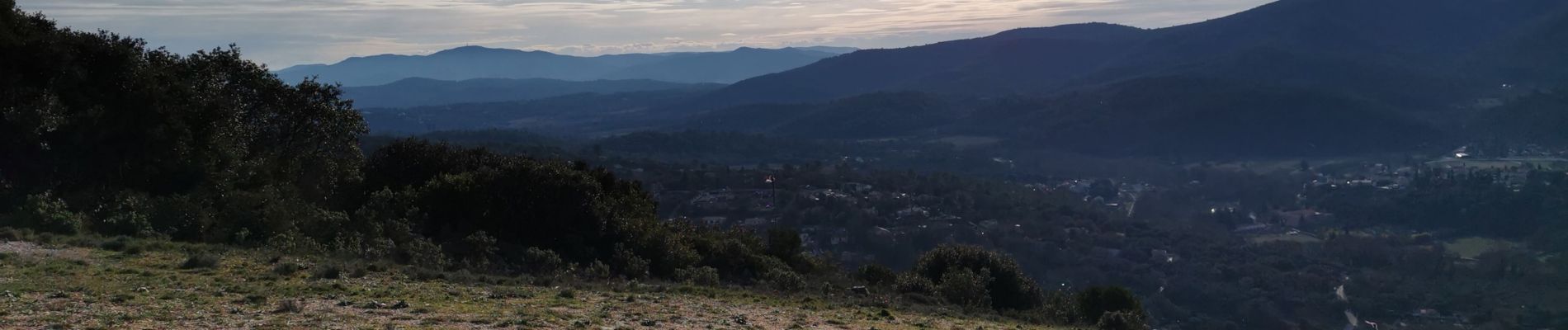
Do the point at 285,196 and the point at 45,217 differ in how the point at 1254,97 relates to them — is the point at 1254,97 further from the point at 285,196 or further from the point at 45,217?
the point at 45,217

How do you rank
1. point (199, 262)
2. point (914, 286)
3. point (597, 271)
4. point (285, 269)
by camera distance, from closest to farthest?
point (285, 269) → point (199, 262) → point (597, 271) → point (914, 286)

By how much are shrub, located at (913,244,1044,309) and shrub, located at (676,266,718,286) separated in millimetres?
5982

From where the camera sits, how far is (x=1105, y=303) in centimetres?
2248

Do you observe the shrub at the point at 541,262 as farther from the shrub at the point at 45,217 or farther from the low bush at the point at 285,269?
the shrub at the point at 45,217

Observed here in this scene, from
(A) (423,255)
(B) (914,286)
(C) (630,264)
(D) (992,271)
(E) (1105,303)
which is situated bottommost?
(E) (1105,303)

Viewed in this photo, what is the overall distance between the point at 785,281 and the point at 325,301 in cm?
903

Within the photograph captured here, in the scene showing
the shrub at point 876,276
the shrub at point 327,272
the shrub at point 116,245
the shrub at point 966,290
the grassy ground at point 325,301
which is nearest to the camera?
the grassy ground at point 325,301

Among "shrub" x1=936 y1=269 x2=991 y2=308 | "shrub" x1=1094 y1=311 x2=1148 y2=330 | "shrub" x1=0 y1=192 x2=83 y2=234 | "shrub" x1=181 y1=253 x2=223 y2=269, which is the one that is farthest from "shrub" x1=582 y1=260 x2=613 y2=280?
"shrub" x1=1094 y1=311 x2=1148 y2=330

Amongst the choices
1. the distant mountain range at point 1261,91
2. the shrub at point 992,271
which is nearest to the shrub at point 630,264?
the shrub at point 992,271

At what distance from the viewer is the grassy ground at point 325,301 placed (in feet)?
31.3

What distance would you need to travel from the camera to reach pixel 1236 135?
115m

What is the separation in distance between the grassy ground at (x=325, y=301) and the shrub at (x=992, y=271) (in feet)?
22.2

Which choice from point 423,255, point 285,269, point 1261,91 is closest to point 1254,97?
point 1261,91

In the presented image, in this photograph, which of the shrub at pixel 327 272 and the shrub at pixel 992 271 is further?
the shrub at pixel 992 271
